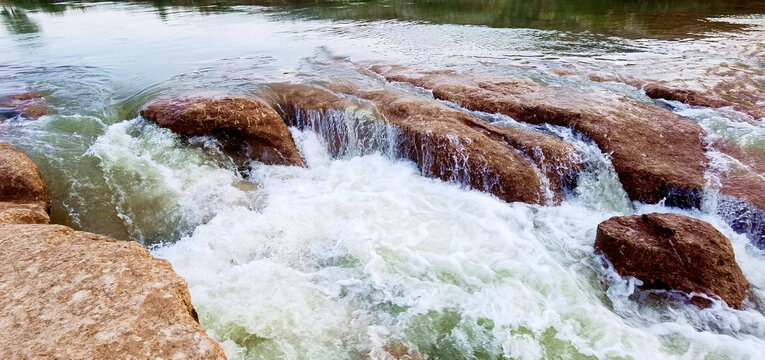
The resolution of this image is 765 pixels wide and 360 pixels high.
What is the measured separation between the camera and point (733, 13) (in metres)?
22.7

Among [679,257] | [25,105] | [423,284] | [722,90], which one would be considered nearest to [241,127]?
[423,284]

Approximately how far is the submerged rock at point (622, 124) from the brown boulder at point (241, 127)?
14.2 ft

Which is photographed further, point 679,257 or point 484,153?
point 484,153

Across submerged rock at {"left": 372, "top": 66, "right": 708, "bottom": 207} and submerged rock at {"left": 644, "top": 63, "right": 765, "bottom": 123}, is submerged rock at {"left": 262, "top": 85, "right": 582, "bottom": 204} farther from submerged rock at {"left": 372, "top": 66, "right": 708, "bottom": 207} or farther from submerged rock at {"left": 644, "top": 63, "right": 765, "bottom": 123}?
submerged rock at {"left": 644, "top": 63, "right": 765, "bottom": 123}

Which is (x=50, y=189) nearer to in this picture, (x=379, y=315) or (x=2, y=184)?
(x=2, y=184)

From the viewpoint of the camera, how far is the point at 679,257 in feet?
15.8

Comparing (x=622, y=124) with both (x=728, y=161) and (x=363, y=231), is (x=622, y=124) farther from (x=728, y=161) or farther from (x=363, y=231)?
(x=363, y=231)

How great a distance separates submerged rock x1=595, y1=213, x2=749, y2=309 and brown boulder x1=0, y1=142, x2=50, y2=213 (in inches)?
321

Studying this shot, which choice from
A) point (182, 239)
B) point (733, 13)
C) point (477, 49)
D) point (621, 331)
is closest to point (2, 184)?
point (182, 239)

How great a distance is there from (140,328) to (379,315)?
8.11 ft

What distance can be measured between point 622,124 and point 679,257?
368 cm

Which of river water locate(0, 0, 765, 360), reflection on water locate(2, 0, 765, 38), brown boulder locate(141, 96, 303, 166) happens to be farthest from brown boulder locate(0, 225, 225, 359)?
reflection on water locate(2, 0, 765, 38)

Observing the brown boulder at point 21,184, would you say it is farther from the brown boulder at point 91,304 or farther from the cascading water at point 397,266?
the brown boulder at point 91,304

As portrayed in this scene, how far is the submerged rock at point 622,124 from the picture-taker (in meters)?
6.59
